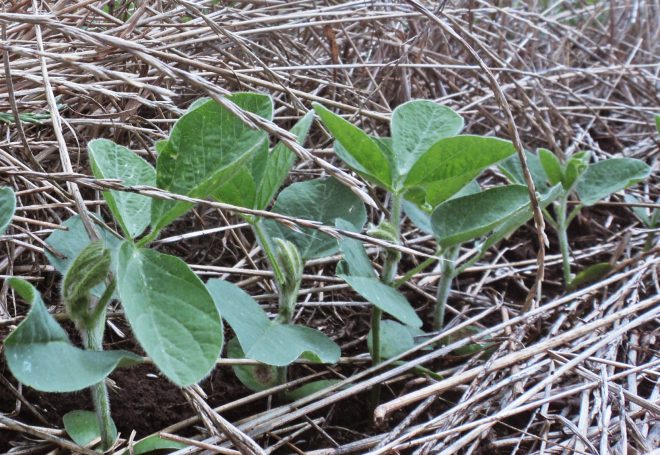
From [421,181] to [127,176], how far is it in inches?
17.3

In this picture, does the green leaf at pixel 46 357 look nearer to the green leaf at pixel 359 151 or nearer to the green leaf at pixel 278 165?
the green leaf at pixel 278 165

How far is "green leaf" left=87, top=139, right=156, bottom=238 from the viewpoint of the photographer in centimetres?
85

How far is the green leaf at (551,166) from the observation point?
1.37 m

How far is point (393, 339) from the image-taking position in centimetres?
113

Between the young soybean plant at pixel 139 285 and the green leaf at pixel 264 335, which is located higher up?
the young soybean plant at pixel 139 285

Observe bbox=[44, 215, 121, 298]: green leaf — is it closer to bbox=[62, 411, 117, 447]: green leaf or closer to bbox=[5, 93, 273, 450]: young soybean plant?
bbox=[5, 93, 273, 450]: young soybean plant

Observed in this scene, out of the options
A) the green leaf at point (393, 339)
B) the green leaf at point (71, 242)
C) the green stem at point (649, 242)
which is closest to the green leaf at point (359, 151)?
the green leaf at point (393, 339)

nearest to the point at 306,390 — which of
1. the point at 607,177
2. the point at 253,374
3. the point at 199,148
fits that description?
the point at 253,374

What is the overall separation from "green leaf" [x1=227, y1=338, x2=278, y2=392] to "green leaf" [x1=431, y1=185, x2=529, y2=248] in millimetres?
329

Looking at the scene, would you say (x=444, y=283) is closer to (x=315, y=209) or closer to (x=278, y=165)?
(x=315, y=209)

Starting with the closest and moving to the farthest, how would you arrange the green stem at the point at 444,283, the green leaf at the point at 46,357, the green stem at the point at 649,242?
the green leaf at the point at 46,357, the green stem at the point at 444,283, the green stem at the point at 649,242

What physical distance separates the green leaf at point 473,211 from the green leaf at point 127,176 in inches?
17.5

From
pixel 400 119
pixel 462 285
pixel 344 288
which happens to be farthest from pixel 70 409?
pixel 462 285

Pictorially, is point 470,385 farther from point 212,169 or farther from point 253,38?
point 253,38
